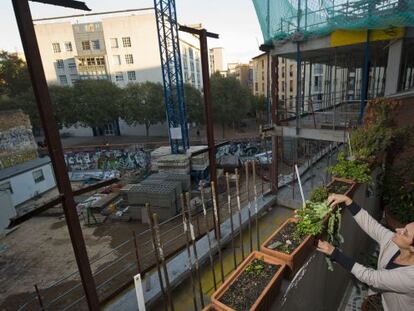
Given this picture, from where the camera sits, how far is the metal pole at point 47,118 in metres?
1.74

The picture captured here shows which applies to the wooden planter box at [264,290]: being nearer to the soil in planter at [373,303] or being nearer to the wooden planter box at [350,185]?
the wooden planter box at [350,185]

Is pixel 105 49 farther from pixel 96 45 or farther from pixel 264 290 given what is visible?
pixel 264 290

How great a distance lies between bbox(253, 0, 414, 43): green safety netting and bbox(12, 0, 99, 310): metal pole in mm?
8411

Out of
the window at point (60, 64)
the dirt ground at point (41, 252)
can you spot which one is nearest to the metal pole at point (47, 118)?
the dirt ground at point (41, 252)

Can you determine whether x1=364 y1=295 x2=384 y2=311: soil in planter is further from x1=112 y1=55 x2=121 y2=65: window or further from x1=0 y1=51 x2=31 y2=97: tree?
x1=0 y1=51 x2=31 y2=97: tree

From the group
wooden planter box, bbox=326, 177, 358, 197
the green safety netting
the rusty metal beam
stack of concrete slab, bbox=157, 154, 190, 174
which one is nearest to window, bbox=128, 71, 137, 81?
stack of concrete slab, bbox=157, 154, 190, 174

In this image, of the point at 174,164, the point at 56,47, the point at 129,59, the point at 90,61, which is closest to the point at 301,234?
the point at 174,164

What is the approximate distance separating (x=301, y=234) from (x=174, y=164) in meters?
16.7

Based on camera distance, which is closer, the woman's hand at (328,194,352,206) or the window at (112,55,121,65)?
the woman's hand at (328,194,352,206)

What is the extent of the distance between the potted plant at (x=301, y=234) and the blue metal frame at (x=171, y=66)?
1966 cm

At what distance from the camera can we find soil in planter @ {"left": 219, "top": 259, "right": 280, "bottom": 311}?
2143 millimetres

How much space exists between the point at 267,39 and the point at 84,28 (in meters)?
37.4

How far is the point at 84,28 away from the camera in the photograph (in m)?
37.3

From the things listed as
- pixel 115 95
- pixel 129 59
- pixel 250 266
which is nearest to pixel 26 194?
pixel 115 95
